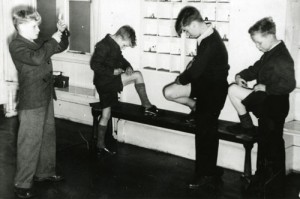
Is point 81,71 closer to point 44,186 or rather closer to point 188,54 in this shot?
point 188,54

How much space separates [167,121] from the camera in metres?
5.12

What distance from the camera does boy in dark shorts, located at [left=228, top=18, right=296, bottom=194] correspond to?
4.20m

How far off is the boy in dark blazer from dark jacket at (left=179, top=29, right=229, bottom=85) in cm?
135

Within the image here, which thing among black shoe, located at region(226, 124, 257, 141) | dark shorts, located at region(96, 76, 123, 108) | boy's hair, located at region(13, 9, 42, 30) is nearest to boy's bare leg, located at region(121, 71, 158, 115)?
dark shorts, located at region(96, 76, 123, 108)

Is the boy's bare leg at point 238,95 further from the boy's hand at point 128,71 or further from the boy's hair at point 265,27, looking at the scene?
the boy's hand at point 128,71

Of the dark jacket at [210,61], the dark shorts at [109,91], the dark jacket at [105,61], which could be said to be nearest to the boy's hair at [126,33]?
the dark jacket at [105,61]

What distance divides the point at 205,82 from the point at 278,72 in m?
0.78

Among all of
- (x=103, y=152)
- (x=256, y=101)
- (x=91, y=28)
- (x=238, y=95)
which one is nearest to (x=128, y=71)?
(x=103, y=152)

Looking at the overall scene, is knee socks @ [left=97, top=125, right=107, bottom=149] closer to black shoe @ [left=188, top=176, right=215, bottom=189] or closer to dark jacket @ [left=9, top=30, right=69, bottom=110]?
dark jacket @ [left=9, top=30, right=69, bottom=110]

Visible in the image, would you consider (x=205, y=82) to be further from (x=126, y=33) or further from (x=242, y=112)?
(x=126, y=33)

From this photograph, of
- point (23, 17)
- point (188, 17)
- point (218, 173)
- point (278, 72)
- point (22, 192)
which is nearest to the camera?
point (23, 17)

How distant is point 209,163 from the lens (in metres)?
4.68

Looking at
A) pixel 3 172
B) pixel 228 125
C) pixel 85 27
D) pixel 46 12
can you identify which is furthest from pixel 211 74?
pixel 46 12

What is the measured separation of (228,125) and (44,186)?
6.98ft
